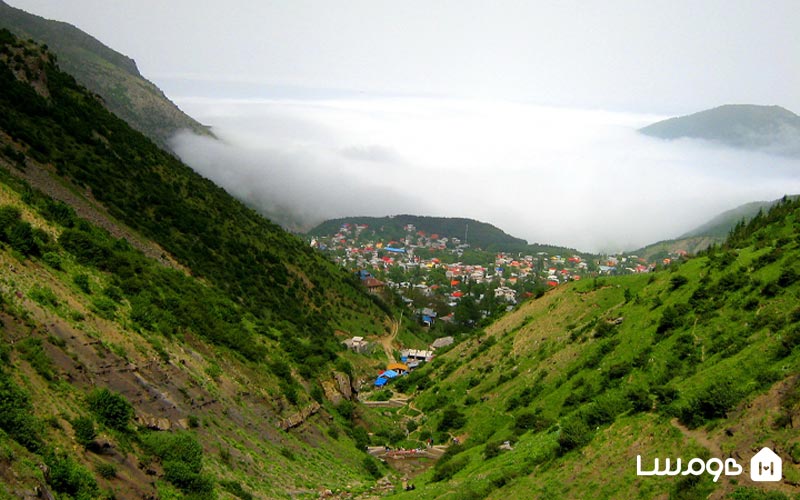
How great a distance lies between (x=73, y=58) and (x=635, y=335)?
680 ft

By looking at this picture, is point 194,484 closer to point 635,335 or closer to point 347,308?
point 635,335

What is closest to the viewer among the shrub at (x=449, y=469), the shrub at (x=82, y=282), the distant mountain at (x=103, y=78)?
the shrub at (x=82, y=282)

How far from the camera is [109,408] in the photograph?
15.3m

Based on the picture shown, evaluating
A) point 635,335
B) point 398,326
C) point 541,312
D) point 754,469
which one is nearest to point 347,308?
point 398,326

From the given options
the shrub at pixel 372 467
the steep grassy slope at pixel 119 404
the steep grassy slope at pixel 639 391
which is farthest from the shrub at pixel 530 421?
the steep grassy slope at pixel 119 404

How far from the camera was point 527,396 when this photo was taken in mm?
31656

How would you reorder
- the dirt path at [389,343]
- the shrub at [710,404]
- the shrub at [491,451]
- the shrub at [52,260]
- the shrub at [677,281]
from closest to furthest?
the shrub at [710,404], the shrub at [52,260], the shrub at [491,451], the shrub at [677,281], the dirt path at [389,343]

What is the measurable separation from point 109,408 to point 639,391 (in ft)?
52.6

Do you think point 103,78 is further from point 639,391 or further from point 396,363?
point 639,391

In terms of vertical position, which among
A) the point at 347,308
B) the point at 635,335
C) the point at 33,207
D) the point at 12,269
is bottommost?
the point at 347,308

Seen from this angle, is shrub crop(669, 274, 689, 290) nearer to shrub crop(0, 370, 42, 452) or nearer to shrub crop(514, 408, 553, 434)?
shrub crop(514, 408, 553, 434)

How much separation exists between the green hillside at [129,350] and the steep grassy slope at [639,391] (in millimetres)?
6916

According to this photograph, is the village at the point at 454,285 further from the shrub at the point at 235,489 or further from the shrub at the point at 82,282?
the shrub at the point at 82,282

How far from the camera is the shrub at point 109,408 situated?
49.4ft
